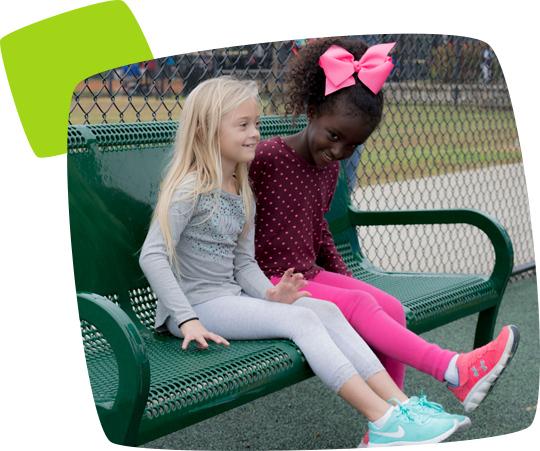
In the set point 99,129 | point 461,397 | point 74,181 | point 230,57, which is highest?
point 230,57

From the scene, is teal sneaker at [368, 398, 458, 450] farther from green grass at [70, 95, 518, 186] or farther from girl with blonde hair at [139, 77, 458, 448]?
green grass at [70, 95, 518, 186]

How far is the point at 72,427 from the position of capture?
1773mm

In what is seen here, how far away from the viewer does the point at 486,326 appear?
3047 millimetres

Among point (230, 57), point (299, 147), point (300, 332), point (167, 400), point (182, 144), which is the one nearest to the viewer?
point (167, 400)

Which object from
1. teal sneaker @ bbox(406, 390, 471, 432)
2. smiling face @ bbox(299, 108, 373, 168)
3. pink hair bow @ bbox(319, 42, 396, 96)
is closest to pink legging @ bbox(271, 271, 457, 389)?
teal sneaker @ bbox(406, 390, 471, 432)

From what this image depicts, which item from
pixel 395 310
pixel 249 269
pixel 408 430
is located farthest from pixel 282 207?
pixel 408 430

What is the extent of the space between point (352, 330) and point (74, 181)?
44.2 inches

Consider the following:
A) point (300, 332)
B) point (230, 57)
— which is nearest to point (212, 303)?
point (300, 332)

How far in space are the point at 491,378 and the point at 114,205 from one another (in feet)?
4.87

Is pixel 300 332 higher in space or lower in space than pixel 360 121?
lower

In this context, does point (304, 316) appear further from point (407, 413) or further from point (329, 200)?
point (329, 200)

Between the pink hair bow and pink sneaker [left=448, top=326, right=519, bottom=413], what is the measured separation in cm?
106

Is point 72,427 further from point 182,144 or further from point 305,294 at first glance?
point 182,144

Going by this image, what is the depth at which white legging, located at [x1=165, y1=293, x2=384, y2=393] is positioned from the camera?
205 cm
